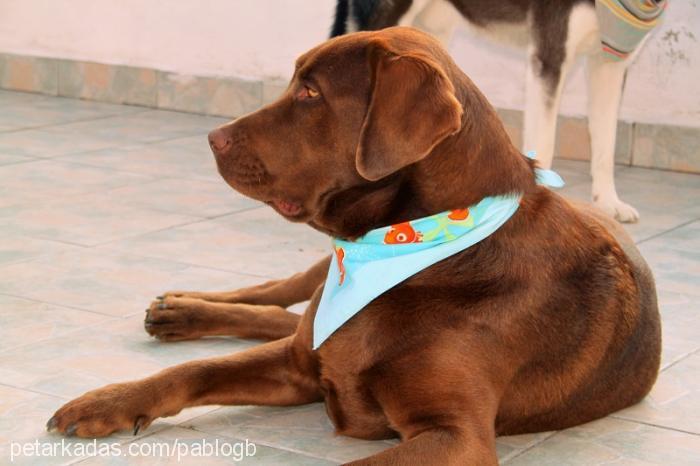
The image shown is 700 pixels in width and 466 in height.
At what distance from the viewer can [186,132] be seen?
7230 millimetres

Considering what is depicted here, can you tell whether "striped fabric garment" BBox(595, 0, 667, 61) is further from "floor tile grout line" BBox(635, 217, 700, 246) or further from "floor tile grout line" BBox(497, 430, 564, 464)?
"floor tile grout line" BBox(497, 430, 564, 464)

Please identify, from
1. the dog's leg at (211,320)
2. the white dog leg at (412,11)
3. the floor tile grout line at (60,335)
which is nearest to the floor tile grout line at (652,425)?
the dog's leg at (211,320)

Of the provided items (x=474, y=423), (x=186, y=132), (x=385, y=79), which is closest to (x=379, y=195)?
(x=385, y=79)

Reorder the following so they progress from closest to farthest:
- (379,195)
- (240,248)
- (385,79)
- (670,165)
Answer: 1. (385,79)
2. (379,195)
3. (240,248)
4. (670,165)

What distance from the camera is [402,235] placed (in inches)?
105

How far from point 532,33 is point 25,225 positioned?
7.86 feet

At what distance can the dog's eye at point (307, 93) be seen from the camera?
264 centimetres

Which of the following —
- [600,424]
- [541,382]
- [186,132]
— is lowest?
[186,132]

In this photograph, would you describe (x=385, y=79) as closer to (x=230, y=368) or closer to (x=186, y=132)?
(x=230, y=368)

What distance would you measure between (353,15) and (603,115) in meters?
1.32

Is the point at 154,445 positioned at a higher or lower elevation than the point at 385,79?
lower

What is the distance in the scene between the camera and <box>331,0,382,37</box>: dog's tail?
580 centimetres

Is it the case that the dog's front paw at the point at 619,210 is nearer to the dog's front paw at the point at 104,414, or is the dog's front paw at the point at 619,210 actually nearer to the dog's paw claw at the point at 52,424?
the dog's front paw at the point at 104,414

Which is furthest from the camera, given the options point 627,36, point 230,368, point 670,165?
point 670,165
